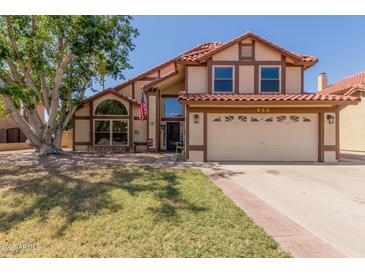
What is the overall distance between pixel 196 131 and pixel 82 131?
10.5 metres

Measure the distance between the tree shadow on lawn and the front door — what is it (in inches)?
354

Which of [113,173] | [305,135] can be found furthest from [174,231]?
[305,135]

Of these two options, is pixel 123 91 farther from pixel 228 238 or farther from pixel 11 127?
pixel 228 238

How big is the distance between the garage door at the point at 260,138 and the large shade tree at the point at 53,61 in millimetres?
8087

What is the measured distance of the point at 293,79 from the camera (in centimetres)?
1362

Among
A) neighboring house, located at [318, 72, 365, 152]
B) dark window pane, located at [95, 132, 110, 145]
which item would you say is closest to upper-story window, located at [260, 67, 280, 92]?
neighboring house, located at [318, 72, 365, 152]

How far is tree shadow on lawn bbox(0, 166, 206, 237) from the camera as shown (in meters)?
4.76

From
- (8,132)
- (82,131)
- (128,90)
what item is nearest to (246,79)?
(128,90)

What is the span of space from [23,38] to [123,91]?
27.4 feet

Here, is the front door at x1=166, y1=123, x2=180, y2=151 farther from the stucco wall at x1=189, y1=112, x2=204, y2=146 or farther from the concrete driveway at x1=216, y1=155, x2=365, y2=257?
the concrete driveway at x1=216, y1=155, x2=365, y2=257

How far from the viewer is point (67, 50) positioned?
14164 millimetres

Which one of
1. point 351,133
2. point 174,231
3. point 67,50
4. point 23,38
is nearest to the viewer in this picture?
point 174,231

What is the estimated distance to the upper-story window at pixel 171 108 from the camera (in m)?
17.9

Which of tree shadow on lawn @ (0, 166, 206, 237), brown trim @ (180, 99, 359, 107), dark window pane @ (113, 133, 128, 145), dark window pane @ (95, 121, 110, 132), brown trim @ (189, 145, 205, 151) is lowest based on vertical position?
tree shadow on lawn @ (0, 166, 206, 237)
